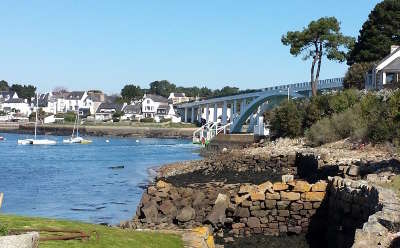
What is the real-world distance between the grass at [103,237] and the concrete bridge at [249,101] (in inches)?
2433

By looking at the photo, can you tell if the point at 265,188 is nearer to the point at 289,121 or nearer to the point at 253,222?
the point at 253,222

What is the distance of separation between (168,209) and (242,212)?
2.50 meters

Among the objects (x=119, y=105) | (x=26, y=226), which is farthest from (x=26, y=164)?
(x=119, y=105)

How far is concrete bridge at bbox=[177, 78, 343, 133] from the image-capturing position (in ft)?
262

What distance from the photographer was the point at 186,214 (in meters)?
20.4

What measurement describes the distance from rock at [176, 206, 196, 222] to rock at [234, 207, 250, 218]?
54.8 inches

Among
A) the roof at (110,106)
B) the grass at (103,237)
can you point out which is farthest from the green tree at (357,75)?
the roof at (110,106)

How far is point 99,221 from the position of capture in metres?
25.9

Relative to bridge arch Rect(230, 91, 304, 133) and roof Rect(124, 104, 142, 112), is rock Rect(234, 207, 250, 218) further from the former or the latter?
roof Rect(124, 104, 142, 112)

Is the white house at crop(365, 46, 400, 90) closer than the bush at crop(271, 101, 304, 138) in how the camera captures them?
No

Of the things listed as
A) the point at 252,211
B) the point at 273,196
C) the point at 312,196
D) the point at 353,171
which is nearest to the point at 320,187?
the point at 312,196

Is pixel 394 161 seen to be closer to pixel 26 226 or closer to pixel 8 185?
pixel 26 226

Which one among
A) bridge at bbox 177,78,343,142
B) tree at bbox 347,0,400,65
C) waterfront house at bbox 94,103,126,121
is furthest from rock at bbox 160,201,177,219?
waterfront house at bbox 94,103,126,121

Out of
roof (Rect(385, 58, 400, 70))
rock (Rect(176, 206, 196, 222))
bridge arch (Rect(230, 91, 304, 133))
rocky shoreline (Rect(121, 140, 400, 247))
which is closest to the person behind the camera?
rocky shoreline (Rect(121, 140, 400, 247))
